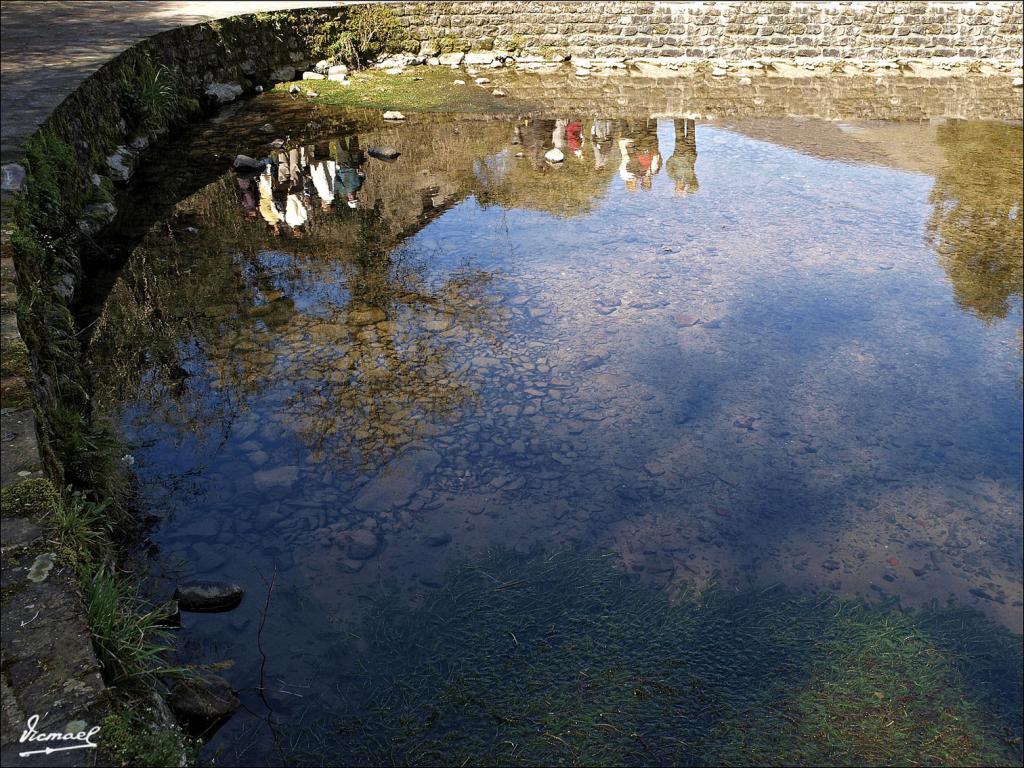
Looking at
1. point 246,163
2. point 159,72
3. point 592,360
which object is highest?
point 159,72

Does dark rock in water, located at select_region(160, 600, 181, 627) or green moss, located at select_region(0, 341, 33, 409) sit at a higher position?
green moss, located at select_region(0, 341, 33, 409)

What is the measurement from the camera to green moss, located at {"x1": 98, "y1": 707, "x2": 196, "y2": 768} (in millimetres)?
2113

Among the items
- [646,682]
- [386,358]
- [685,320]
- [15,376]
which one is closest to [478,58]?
[685,320]

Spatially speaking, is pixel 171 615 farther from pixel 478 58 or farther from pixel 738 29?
pixel 738 29

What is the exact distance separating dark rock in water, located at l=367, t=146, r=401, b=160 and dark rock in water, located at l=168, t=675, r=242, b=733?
7.02 metres

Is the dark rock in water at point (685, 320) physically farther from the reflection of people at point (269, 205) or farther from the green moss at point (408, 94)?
the green moss at point (408, 94)

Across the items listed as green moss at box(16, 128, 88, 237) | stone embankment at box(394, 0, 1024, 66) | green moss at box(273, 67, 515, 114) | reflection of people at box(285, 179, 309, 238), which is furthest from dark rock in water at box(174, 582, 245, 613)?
stone embankment at box(394, 0, 1024, 66)

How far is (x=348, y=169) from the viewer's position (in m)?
8.97

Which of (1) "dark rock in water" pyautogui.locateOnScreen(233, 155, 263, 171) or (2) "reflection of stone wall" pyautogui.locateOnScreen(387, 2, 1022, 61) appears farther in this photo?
(2) "reflection of stone wall" pyautogui.locateOnScreen(387, 2, 1022, 61)

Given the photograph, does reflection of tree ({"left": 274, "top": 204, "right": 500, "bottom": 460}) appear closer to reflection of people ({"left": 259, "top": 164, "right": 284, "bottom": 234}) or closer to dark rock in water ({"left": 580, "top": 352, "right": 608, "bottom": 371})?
dark rock in water ({"left": 580, "top": 352, "right": 608, "bottom": 371})

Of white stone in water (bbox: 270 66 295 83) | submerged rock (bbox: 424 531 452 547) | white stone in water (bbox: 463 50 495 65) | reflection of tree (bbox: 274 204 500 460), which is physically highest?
white stone in water (bbox: 270 66 295 83)

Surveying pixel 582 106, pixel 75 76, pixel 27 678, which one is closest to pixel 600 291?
pixel 27 678

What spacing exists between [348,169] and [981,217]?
584 cm

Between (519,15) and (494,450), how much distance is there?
451 inches
